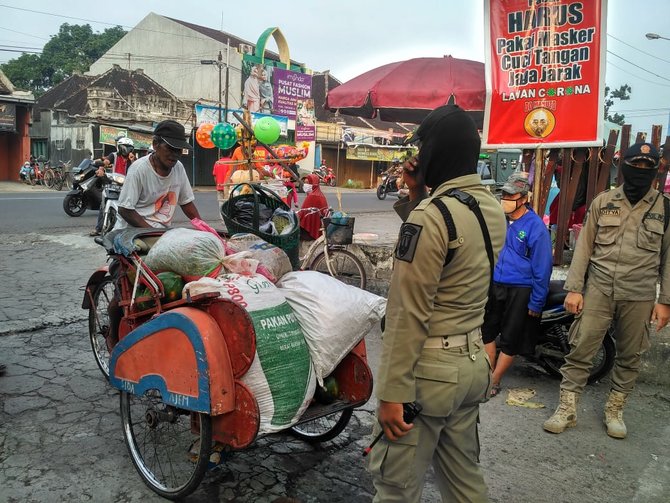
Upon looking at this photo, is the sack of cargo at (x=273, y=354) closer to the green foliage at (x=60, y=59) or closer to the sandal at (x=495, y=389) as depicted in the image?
the sandal at (x=495, y=389)

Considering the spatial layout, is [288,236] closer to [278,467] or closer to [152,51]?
[278,467]

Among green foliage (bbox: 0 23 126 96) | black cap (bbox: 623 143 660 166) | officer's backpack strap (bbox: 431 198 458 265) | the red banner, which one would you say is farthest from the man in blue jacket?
green foliage (bbox: 0 23 126 96)

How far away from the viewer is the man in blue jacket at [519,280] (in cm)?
420

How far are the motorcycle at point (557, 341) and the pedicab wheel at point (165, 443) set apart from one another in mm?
2983

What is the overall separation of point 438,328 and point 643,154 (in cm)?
251

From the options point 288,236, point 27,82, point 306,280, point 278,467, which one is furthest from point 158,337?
point 27,82

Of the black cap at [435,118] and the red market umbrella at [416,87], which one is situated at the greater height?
the red market umbrella at [416,87]

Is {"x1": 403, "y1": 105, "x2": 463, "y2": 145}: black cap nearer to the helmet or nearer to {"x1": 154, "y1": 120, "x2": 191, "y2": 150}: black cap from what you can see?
{"x1": 154, "y1": 120, "x2": 191, "y2": 150}: black cap

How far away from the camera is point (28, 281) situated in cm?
662

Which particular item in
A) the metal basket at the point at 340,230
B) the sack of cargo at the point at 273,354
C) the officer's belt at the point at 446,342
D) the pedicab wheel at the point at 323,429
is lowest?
the pedicab wheel at the point at 323,429

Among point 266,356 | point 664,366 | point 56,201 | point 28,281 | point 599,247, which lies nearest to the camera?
point 266,356

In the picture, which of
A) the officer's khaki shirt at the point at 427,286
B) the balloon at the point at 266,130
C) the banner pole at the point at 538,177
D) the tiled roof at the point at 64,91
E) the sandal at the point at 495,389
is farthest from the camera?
the tiled roof at the point at 64,91

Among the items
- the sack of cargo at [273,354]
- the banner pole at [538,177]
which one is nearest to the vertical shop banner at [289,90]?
the banner pole at [538,177]

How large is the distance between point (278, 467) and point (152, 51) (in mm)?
38671
